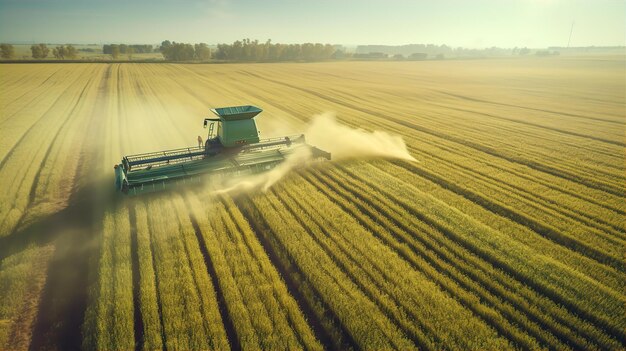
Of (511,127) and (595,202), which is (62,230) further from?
(511,127)

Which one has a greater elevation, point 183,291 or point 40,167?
point 40,167

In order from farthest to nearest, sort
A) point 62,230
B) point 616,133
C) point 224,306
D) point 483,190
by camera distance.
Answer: point 616,133 < point 483,190 < point 62,230 < point 224,306

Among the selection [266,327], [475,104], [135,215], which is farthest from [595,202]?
[475,104]

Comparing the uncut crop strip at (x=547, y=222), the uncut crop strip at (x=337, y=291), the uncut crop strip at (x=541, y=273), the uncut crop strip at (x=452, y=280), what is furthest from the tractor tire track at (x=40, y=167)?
the uncut crop strip at (x=547, y=222)

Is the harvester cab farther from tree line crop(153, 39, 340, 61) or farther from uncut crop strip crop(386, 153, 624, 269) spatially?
tree line crop(153, 39, 340, 61)

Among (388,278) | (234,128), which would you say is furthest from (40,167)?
(388,278)

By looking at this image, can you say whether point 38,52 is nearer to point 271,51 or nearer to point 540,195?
point 271,51
